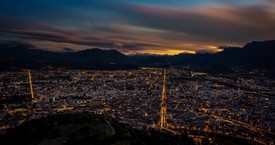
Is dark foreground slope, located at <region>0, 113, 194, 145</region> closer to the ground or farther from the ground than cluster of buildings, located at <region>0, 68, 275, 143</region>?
farther from the ground

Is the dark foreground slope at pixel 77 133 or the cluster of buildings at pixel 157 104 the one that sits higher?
the dark foreground slope at pixel 77 133

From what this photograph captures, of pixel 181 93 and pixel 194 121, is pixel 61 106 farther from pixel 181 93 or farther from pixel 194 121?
pixel 181 93

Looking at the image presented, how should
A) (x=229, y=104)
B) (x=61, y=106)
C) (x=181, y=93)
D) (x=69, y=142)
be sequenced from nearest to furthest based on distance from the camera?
(x=69, y=142) < (x=61, y=106) < (x=229, y=104) < (x=181, y=93)

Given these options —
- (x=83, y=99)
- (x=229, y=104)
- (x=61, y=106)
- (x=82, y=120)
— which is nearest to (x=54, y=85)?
(x=83, y=99)

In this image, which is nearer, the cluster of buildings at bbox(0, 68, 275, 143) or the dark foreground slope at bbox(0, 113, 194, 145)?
the dark foreground slope at bbox(0, 113, 194, 145)
